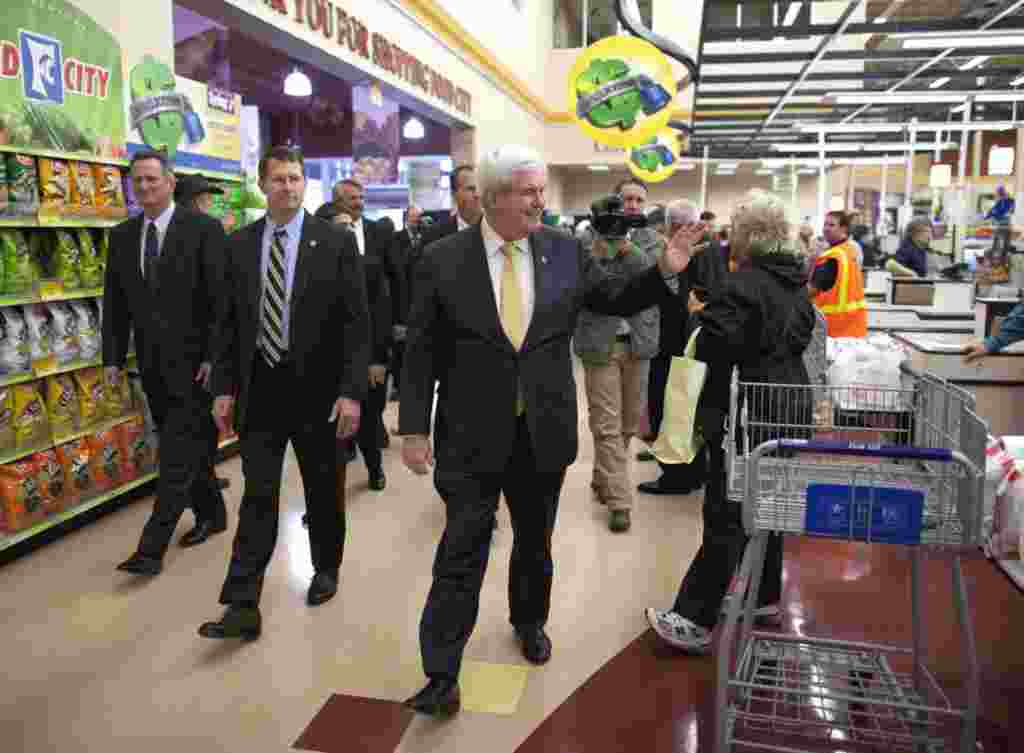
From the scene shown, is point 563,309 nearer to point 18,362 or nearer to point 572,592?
point 572,592

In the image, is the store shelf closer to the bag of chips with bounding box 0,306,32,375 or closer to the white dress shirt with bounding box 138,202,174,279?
the bag of chips with bounding box 0,306,32,375

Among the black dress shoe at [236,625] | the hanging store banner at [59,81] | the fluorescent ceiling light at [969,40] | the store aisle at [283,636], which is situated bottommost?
the store aisle at [283,636]

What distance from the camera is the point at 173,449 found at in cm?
380

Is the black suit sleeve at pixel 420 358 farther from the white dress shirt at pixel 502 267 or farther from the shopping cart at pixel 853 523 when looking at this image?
the shopping cart at pixel 853 523

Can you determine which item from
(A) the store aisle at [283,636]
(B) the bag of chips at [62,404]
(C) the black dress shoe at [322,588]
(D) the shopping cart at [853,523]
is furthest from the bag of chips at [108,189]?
(D) the shopping cart at [853,523]

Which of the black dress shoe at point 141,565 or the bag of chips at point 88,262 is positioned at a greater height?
the bag of chips at point 88,262

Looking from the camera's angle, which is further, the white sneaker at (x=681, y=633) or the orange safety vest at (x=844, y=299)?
the orange safety vest at (x=844, y=299)

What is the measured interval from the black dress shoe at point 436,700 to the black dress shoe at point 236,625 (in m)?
0.79

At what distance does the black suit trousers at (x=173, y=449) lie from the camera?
12.5ft

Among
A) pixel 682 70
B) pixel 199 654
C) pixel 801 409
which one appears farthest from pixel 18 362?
pixel 682 70

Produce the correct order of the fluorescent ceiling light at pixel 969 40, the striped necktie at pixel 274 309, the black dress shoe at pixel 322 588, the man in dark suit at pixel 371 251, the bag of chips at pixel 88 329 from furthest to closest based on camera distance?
1. the fluorescent ceiling light at pixel 969 40
2. the man in dark suit at pixel 371 251
3. the bag of chips at pixel 88 329
4. the black dress shoe at pixel 322 588
5. the striped necktie at pixel 274 309

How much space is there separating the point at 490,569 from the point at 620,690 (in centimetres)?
111

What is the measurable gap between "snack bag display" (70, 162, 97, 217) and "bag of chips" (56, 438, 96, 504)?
3.75ft

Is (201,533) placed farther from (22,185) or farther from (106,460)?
(22,185)
